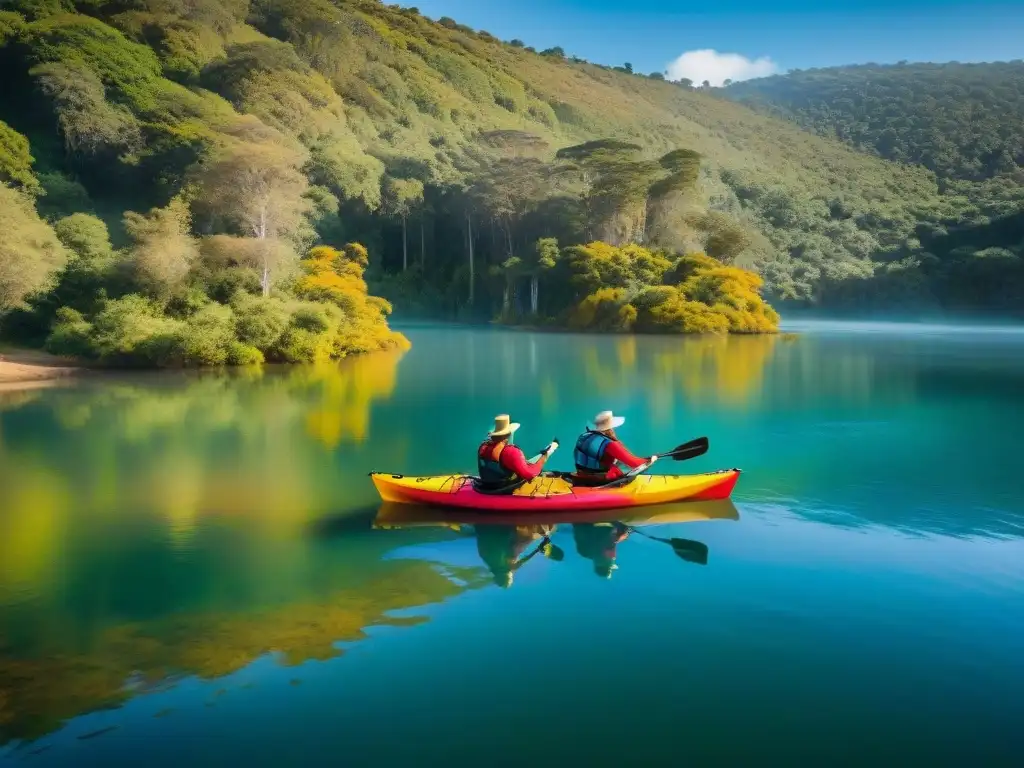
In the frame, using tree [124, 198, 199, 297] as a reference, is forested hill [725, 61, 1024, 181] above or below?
above

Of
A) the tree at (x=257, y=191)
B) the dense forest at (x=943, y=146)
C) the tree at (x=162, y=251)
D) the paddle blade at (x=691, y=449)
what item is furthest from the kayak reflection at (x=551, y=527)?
the dense forest at (x=943, y=146)

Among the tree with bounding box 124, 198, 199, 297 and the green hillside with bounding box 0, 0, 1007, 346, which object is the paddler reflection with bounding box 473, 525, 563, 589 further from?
the tree with bounding box 124, 198, 199, 297

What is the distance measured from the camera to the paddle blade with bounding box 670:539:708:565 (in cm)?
880

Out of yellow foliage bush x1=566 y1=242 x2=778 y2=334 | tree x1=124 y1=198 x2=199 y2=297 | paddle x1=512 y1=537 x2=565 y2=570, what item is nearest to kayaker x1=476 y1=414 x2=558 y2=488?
paddle x1=512 y1=537 x2=565 y2=570

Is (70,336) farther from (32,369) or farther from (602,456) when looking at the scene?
(602,456)

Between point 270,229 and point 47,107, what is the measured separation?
2110 cm

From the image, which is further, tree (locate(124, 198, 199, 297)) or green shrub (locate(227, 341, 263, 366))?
green shrub (locate(227, 341, 263, 366))

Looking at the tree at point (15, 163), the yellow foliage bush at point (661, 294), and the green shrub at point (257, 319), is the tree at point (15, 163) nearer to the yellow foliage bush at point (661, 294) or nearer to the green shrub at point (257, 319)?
the green shrub at point (257, 319)

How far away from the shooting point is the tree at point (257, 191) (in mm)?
29125

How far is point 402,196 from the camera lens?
57.2 meters

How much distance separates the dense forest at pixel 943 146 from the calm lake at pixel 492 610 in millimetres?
51409

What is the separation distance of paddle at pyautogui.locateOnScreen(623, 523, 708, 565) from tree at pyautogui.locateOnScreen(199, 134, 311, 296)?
21.6 meters

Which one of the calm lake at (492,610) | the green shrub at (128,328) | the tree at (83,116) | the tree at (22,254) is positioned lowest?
the calm lake at (492,610)

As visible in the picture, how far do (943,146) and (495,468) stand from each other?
326 feet
